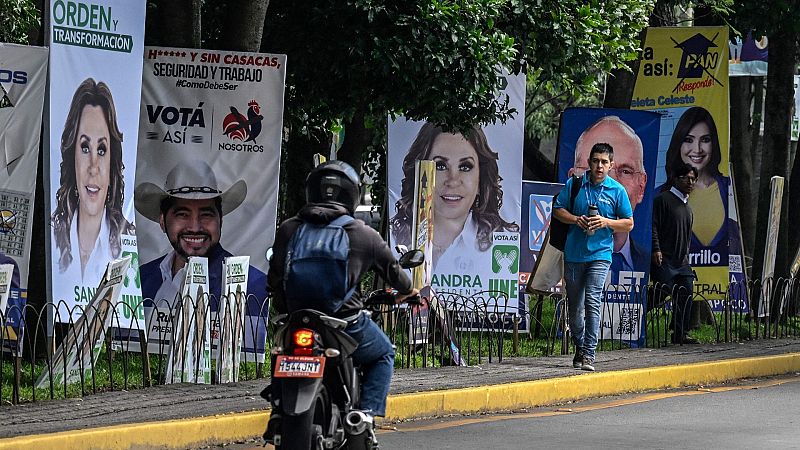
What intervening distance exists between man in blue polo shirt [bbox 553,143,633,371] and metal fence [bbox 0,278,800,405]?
703 mm

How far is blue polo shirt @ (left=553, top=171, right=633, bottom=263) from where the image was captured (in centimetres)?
1285

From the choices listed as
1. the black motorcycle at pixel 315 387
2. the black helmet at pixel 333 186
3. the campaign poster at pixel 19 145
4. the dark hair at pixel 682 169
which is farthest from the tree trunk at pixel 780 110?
the black motorcycle at pixel 315 387

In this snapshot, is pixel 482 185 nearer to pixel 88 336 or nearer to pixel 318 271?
pixel 88 336

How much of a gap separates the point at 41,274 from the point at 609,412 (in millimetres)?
4705

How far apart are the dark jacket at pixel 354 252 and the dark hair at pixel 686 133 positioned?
32.4ft

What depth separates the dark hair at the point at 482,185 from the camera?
49.7 feet

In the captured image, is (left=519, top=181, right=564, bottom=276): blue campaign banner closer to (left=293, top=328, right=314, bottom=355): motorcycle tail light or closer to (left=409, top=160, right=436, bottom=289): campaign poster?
(left=409, top=160, right=436, bottom=289): campaign poster

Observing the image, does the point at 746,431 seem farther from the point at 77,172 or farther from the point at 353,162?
the point at 353,162

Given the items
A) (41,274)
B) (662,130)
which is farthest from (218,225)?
(662,130)

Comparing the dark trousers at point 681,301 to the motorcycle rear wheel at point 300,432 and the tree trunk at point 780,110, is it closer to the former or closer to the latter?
the tree trunk at point 780,110

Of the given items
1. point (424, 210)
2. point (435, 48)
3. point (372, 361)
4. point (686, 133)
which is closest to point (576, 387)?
point (424, 210)

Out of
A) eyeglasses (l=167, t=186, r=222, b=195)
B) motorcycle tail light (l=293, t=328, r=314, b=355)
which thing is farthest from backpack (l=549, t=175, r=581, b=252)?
motorcycle tail light (l=293, t=328, r=314, b=355)

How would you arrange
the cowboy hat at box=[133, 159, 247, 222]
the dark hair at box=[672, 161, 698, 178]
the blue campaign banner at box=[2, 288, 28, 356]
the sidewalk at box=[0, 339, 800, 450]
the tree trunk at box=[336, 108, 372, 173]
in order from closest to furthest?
the sidewalk at box=[0, 339, 800, 450] → the blue campaign banner at box=[2, 288, 28, 356] → the cowboy hat at box=[133, 159, 247, 222] → the dark hair at box=[672, 161, 698, 178] → the tree trunk at box=[336, 108, 372, 173]

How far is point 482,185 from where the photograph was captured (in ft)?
50.3
